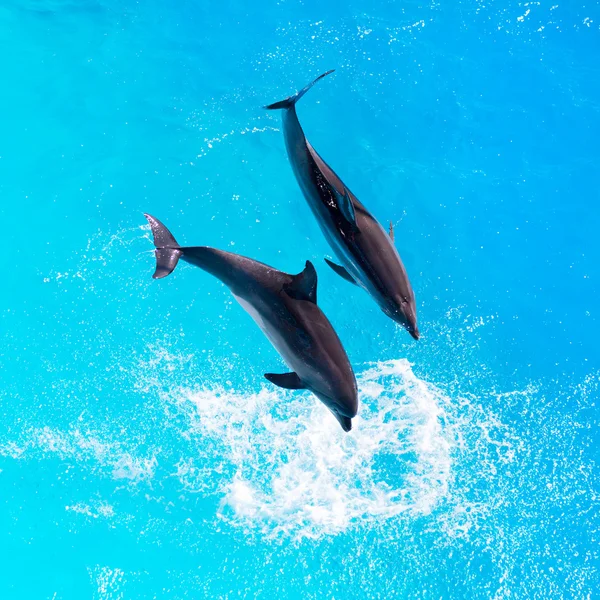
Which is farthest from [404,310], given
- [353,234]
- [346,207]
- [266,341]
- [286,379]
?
[266,341]

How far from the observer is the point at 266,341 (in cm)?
837

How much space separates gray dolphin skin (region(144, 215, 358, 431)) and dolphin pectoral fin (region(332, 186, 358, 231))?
57cm

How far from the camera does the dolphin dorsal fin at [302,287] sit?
14.6 ft

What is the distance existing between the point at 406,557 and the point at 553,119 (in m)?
7.84

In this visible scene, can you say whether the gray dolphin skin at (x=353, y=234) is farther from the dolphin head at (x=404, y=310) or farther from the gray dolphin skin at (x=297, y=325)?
the gray dolphin skin at (x=297, y=325)

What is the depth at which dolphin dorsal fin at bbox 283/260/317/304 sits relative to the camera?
14.6 feet

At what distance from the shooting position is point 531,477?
832cm

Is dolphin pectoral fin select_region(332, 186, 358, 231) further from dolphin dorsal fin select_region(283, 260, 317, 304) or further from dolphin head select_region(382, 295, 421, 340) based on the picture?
dolphin head select_region(382, 295, 421, 340)

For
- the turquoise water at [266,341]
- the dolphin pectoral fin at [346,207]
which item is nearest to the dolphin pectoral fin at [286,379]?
the dolphin pectoral fin at [346,207]

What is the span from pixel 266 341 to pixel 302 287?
13.0 ft

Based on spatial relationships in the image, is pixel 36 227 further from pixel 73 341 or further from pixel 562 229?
pixel 562 229

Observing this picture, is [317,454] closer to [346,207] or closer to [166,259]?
[166,259]

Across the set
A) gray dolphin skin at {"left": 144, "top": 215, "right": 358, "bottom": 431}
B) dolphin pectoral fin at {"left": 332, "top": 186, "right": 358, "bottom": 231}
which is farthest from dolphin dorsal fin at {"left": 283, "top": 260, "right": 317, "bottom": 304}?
dolphin pectoral fin at {"left": 332, "top": 186, "right": 358, "bottom": 231}

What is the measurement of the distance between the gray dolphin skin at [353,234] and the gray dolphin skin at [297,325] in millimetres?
480
